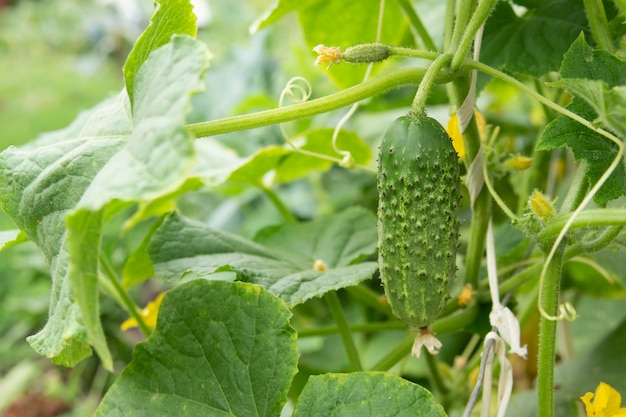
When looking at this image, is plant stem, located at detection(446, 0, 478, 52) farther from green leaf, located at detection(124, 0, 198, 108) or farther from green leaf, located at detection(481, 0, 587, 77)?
green leaf, located at detection(124, 0, 198, 108)

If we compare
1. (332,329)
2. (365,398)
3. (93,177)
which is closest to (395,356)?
(332,329)

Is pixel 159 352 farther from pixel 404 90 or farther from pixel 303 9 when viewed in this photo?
pixel 404 90

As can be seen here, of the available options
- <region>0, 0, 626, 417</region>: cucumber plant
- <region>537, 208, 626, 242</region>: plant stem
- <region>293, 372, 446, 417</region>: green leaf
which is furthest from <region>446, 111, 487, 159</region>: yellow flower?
<region>293, 372, 446, 417</region>: green leaf

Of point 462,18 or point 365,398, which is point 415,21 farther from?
point 365,398

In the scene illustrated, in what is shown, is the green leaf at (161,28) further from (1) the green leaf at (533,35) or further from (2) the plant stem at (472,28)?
(1) the green leaf at (533,35)

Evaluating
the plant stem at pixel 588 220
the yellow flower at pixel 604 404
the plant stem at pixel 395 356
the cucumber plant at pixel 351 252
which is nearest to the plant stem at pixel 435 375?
the cucumber plant at pixel 351 252

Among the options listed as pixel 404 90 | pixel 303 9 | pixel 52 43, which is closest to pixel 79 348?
pixel 303 9
